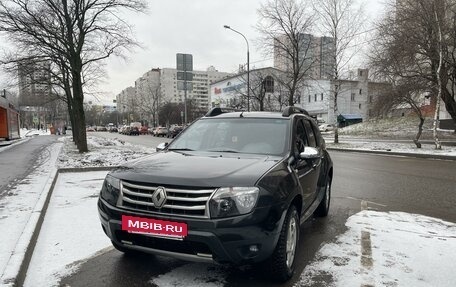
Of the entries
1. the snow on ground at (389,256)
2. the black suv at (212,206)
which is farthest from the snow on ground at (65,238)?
the snow on ground at (389,256)

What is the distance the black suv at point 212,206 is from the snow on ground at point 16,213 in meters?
1.31

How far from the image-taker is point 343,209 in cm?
704

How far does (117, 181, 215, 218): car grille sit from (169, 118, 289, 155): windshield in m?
1.27

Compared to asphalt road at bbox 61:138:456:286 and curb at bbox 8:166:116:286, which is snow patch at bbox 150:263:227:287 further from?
curb at bbox 8:166:116:286

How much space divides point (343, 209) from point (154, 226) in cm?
456

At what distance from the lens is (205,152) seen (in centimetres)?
452

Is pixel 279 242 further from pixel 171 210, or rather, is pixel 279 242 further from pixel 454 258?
pixel 454 258

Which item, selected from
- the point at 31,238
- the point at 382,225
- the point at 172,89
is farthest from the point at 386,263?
Answer: the point at 172,89

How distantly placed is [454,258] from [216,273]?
276 cm

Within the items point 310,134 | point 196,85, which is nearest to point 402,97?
point 310,134

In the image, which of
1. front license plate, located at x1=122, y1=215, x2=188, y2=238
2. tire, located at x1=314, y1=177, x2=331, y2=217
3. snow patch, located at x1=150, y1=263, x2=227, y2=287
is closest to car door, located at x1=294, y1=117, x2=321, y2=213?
tire, located at x1=314, y1=177, x2=331, y2=217

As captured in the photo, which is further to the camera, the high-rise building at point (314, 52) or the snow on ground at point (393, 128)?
the snow on ground at point (393, 128)

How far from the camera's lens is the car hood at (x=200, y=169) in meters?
3.39

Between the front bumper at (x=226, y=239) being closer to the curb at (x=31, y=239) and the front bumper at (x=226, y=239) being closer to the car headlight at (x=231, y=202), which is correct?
the car headlight at (x=231, y=202)
